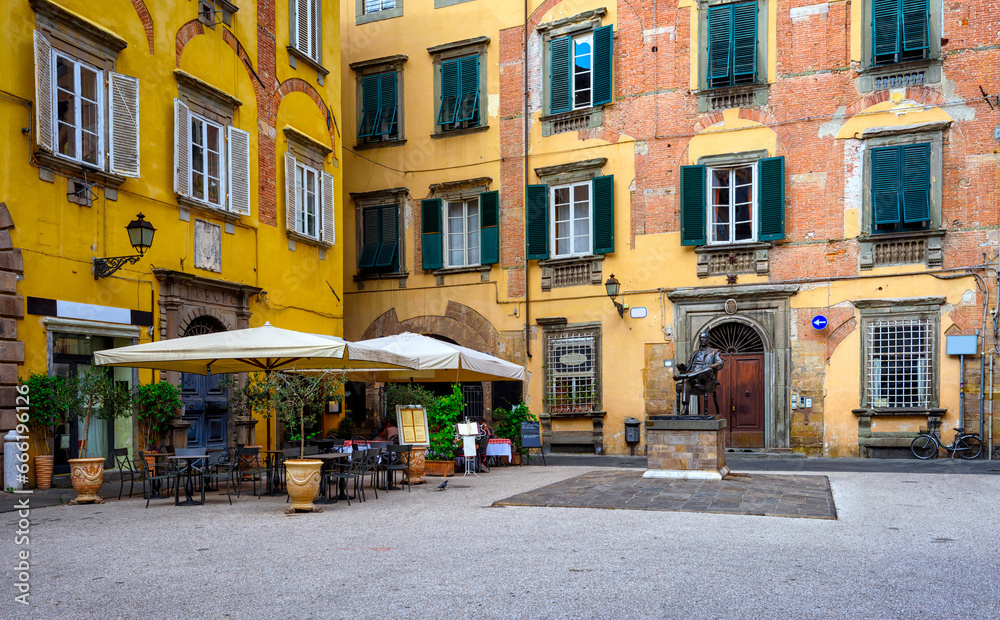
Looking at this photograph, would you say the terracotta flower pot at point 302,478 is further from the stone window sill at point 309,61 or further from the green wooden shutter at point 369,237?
the green wooden shutter at point 369,237

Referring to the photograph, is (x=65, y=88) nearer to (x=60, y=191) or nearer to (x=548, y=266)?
(x=60, y=191)

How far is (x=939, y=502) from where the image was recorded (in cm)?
1008

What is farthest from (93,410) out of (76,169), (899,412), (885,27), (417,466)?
(885,27)

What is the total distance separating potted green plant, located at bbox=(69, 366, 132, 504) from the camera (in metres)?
10.3

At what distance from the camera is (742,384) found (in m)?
17.7

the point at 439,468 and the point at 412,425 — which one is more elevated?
the point at 412,425

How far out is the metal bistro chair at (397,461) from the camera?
38.2 feet

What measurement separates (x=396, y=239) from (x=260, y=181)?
552 cm

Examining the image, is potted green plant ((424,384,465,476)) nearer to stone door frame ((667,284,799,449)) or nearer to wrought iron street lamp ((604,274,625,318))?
wrought iron street lamp ((604,274,625,318))

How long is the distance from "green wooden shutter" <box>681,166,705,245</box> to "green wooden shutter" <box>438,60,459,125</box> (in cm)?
595

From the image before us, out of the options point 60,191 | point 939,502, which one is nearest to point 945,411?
point 939,502

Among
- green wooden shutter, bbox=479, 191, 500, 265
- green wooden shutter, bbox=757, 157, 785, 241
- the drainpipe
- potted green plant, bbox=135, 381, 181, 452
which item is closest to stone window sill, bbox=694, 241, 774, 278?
green wooden shutter, bbox=757, 157, 785, 241

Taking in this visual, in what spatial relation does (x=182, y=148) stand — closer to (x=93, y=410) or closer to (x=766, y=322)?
(x=93, y=410)

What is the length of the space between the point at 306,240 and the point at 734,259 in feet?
28.5
